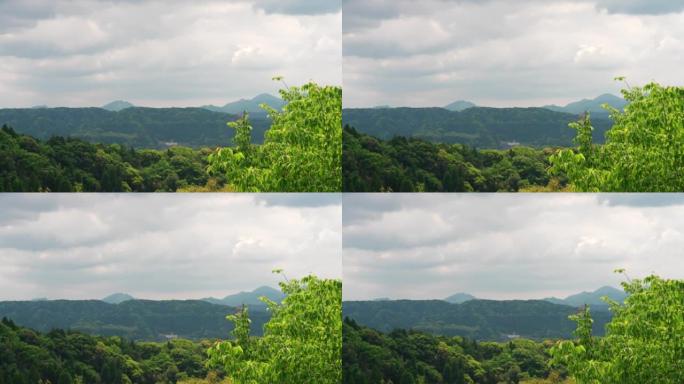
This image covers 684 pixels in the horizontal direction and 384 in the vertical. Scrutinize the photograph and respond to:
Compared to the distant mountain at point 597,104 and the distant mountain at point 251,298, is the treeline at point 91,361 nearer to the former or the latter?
the distant mountain at point 251,298

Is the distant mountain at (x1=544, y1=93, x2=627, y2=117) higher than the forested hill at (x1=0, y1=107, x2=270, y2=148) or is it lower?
higher

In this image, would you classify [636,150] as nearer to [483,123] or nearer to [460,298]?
[483,123]

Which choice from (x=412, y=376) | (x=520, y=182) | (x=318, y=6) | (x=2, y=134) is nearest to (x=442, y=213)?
(x=520, y=182)

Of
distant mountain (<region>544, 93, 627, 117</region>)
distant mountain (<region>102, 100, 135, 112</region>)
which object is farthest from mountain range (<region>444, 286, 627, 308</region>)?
distant mountain (<region>102, 100, 135, 112</region>)

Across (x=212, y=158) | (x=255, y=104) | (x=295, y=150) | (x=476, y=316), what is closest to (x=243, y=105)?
(x=255, y=104)

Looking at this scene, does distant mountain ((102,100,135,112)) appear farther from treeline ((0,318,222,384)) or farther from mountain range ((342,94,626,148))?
treeline ((0,318,222,384))

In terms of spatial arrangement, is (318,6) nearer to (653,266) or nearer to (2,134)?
(2,134)
